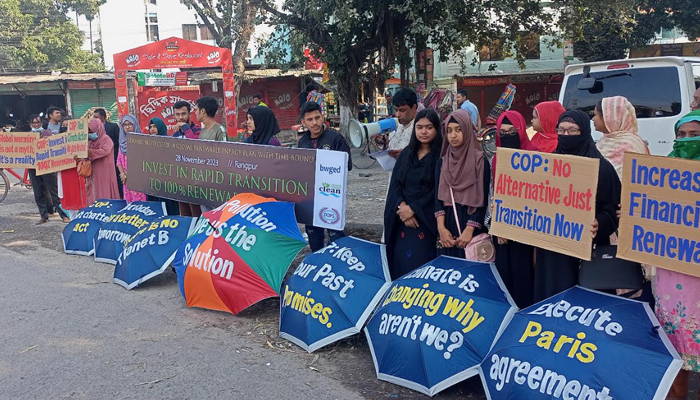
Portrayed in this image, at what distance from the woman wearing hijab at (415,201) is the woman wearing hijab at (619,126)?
1.22 metres

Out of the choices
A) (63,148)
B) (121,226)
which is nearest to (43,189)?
(63,148)

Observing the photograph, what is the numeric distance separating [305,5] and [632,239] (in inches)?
327

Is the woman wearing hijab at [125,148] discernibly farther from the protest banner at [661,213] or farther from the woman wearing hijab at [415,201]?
the protest banner at [661,213]

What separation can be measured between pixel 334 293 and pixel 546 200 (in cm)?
162

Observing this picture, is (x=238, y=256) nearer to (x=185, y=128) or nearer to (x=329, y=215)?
(x=329, y=215)

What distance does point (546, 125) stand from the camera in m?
4.87

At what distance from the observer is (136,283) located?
6.43m

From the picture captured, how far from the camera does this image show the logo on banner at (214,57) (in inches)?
710

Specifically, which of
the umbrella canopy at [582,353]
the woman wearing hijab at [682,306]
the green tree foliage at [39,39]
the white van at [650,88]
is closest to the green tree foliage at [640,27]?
the white van at [650,88]

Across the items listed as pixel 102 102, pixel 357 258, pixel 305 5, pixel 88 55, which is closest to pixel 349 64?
pixel 305 5

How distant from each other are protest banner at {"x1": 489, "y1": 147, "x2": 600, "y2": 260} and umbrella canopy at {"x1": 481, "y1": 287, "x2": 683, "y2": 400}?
33 centimetres

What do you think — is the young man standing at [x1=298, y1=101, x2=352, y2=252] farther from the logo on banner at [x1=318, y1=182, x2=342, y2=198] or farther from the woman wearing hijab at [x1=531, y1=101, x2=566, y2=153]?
the woman wearing hijab at [x1=531, y1=101, x2=566, y2=153]

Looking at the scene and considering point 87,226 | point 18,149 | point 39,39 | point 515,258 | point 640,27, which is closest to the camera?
point 515,258

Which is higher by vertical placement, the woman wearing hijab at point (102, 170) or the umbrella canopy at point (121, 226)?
the woman wearing hijab at point (102, 170)
